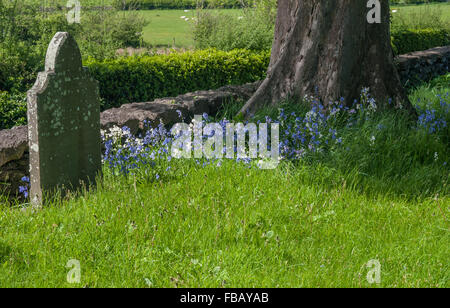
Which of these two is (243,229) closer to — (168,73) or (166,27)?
(168,73)

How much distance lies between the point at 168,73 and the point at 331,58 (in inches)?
121

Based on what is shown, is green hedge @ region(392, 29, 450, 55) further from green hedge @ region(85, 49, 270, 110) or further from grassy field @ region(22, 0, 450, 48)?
grassy field @ region(22, 0, 450, 48)

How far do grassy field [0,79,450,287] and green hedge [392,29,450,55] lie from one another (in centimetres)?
866

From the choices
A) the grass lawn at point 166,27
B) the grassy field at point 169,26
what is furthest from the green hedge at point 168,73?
the grass lawn at point 166,27

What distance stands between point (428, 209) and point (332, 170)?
36.4 inches

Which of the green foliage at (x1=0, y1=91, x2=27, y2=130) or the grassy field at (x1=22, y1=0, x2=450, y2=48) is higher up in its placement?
the grassy field at (x1=22, y1=0, x2=450, y2=48)

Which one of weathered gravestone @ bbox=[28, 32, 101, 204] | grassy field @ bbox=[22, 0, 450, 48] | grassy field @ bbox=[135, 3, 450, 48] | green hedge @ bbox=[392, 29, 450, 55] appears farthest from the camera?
grassy field @ bbox=[135, 3, 450, 48]

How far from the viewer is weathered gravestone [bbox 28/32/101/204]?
4.06m

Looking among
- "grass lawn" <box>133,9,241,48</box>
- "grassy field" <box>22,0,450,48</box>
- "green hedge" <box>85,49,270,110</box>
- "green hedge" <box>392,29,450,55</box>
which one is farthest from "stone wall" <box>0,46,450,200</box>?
"grass lawn" <box>133,9,241,48</box>

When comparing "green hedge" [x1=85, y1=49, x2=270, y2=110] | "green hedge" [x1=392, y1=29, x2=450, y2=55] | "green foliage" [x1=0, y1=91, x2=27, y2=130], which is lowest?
"green foliage" [x1=0, y1=91, x2=27, y2=130]

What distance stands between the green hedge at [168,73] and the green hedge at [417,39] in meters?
5.14

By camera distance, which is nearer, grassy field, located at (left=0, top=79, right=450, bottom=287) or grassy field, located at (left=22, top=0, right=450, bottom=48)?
grassy field, located at (left=0, top=79, right=450, bottom=287)

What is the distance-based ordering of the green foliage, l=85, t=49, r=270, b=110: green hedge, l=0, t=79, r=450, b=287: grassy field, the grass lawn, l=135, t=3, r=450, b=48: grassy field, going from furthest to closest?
the grass lawn → l=135, t=3, r=450, b=48: grassy field → l=85, t=49, r=270, b=110: green hedge → the green foliage → l=0, t=79, r=450, b=287: grassy field

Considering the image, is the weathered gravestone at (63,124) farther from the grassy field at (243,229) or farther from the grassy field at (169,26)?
the grassy field at (169,26)
